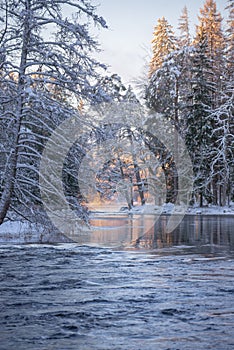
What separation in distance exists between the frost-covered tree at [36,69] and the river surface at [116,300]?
256cm

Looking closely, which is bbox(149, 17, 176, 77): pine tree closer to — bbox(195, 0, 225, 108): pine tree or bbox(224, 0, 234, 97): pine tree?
bbox(195, 0, 225, 108): pine tree

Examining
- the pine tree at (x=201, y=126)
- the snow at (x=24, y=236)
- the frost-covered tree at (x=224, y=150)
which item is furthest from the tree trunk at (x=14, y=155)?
the pine tree at (x=201, y=126)

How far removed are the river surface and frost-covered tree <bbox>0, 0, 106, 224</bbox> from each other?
2.56m

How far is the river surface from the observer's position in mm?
5621

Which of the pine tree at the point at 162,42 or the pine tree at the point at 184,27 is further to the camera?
the pine tree at the point at 184,27

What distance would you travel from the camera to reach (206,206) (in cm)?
4850

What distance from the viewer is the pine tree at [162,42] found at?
54.7 m

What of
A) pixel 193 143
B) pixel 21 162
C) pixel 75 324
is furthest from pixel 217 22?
pixel 75 324

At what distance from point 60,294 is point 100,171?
20.6ft

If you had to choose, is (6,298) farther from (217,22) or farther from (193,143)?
(217,22)

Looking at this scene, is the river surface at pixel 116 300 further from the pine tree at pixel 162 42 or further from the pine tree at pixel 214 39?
the pine tree at pixel 162 42

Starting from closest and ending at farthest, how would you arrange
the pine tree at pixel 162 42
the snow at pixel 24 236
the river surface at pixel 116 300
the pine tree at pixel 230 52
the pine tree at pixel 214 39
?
the river surface at pixel 116 300 < the snow at pixel 24 236 < the pine tree at pixel 230 52 < the pine tree at pixel 214 39 < the pine tree at pixel 162 42

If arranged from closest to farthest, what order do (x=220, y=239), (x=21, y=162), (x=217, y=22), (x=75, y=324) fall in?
(x=75, y=324), (x=21, y=162), (x=220, y=239), (x=217, y=22)

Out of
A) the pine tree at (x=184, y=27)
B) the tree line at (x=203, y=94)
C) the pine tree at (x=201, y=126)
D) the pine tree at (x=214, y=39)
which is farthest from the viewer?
the pine tree at (x=184, y=27)
